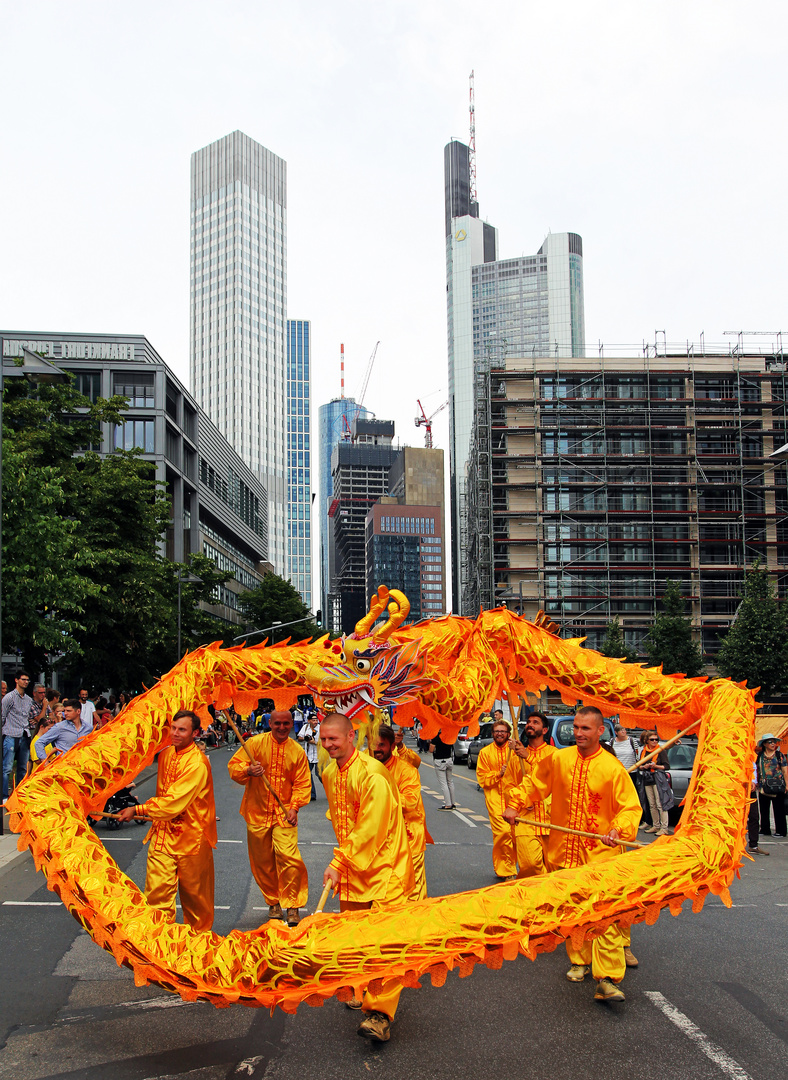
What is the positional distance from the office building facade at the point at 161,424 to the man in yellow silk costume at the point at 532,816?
33.7 metres

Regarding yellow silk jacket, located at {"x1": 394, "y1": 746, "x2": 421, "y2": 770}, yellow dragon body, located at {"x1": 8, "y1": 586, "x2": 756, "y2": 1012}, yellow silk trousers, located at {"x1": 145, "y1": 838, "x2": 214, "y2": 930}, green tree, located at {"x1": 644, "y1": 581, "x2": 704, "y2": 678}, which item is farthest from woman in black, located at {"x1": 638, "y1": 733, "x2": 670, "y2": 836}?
green tree, located at {"x1": 644, "y1": 581, "x2": 704, "y2": 678}

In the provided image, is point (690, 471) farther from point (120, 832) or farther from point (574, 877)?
point (574, 877)

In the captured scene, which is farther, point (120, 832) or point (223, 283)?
point (223, 283)

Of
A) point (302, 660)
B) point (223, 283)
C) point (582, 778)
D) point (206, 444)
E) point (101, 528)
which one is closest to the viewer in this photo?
point (582, 778)

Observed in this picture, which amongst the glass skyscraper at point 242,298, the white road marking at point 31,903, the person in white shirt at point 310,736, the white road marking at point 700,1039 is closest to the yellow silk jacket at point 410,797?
the white road marking at point 700,1039

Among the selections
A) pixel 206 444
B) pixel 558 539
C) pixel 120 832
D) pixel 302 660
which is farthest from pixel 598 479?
pixel 302 660

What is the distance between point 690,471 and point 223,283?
11473 centimetres

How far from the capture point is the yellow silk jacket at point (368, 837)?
5211mm

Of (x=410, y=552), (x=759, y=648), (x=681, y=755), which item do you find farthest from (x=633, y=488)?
(x=410, y=552)

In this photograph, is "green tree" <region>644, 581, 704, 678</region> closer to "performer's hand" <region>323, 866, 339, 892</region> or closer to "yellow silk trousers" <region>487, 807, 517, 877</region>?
"yellow silk trousers" <region>487, 807, 517, 877</region>

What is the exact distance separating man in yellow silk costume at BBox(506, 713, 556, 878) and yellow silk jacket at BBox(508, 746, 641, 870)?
1.18 metres

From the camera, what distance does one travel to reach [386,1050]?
4.77 meters

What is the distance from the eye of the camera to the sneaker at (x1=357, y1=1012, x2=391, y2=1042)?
483cm

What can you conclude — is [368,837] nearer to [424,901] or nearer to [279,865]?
[424,901]
